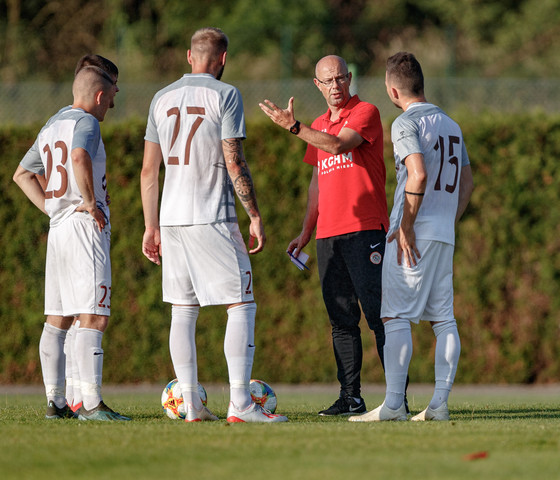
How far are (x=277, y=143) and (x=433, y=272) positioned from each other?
5.92 meters

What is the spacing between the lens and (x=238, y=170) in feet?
19.0

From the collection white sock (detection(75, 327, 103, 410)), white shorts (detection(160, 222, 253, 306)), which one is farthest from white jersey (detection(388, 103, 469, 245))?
white sock (detection(75, 327, 103, 410))

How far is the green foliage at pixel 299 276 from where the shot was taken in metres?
11.5

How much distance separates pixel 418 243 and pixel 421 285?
10.6 inches

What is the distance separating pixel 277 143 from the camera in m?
11.6

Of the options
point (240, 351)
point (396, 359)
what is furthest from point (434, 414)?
point (240, 351)

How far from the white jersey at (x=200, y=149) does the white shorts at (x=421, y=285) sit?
3.60 ft

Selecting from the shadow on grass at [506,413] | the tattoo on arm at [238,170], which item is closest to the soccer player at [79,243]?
the tattoo on arm at [238,170]

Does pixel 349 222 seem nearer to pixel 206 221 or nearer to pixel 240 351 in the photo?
pixel 206 221

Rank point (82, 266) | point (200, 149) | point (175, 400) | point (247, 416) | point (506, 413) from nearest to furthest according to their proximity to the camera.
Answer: point (247, 416) → point (200, 149) → point (82, 266) → point (175, 400) → point (506, 413)

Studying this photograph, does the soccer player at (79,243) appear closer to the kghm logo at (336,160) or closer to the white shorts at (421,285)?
the kghm logo at (336,160)

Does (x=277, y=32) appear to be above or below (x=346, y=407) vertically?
above

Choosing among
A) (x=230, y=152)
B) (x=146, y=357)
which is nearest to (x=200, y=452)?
(x=230, y=152)

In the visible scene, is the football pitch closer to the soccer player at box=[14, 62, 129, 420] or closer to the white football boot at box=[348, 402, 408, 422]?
the white football boot at box=[348, 402, 408, 422]
